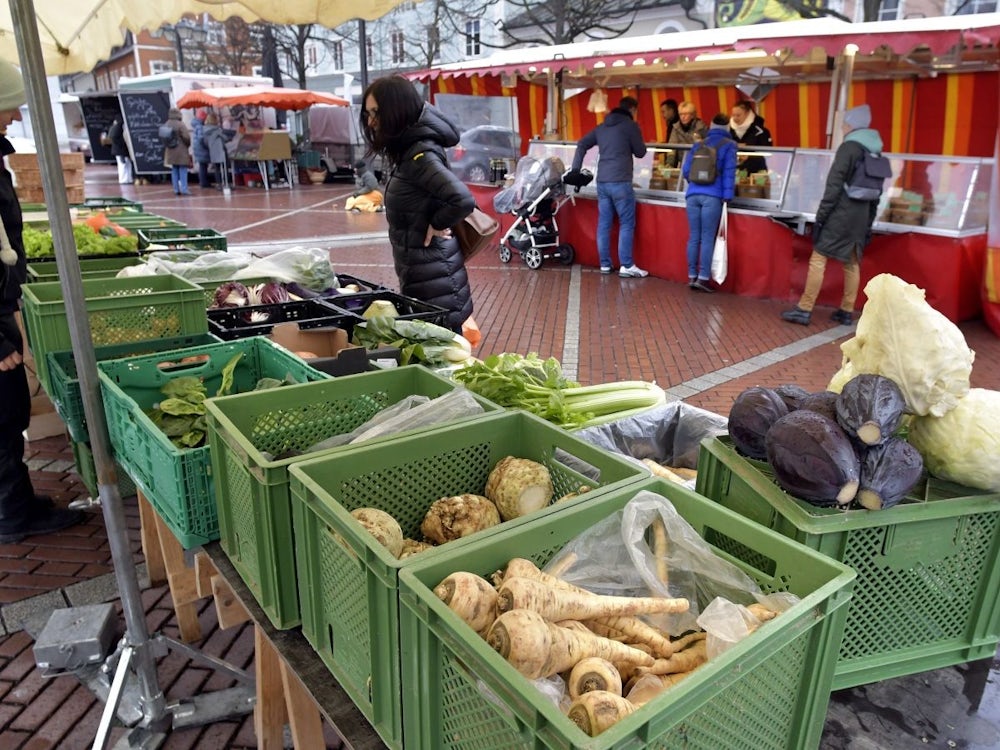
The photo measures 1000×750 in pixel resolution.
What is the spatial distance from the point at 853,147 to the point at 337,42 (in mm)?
33063

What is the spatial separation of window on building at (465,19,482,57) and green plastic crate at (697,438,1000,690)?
103 feet

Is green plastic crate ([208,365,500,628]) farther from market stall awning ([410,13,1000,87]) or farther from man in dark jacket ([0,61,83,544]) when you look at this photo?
market stall awning ([410,13,1000,87])

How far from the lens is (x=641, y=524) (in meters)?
1.53

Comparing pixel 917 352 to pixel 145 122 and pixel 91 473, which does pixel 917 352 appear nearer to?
pixel 91 473

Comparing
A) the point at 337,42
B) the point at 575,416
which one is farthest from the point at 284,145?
the point at 575,416

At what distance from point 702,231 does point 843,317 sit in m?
1.95

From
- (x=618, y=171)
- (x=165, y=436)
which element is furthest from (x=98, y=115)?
(x=165, y=436)

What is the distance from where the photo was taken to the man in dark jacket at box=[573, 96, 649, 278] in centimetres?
942

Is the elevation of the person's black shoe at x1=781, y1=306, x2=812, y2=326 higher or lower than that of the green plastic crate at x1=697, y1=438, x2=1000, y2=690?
lower

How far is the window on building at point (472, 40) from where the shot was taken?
100 ft

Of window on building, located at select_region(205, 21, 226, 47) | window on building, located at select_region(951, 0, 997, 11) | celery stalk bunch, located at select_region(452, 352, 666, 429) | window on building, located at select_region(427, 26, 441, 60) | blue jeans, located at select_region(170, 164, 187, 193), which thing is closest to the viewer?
celery stalk bunch, located at select_region(452, 352, 666, 429)

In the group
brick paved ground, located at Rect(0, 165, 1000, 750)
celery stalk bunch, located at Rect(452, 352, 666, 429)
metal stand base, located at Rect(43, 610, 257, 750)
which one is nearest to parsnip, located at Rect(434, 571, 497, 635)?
brick paved ground, located at Rect(0, 165, 1000, 750)

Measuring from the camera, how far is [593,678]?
127 centimetres

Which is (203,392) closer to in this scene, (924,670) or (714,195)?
(924,670)
